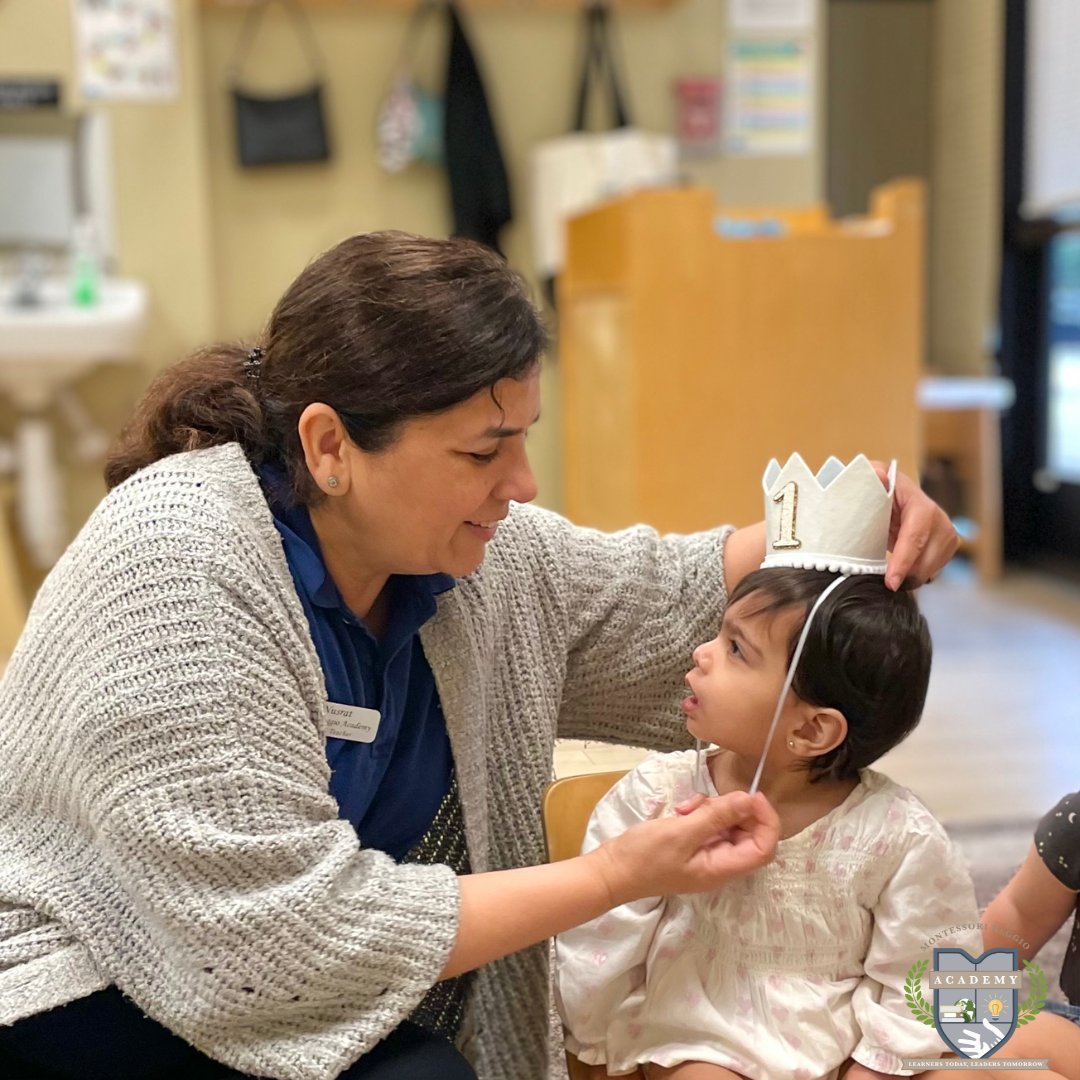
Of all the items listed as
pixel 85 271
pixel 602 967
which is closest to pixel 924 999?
pixel 602 967

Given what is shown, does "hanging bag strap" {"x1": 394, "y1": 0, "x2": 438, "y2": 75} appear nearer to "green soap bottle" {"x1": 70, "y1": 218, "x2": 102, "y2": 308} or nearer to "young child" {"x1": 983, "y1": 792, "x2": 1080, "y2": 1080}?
"green soap bottle" {"x1": 70, "y1": 218, "x2": 102, "y2": 308}

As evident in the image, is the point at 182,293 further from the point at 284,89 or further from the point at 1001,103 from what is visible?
the point at 1001,103

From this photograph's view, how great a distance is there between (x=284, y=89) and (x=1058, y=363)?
2.67 metres

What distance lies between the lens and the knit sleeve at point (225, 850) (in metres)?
0.93

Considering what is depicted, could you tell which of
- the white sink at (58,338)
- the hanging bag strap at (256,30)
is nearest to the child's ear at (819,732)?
the white sink at (58,338)

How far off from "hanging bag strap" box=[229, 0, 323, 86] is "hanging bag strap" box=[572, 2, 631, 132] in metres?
0.78

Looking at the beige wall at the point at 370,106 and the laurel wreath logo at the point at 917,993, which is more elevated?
the beige wall at the point at 370,106

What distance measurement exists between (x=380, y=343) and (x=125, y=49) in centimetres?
303

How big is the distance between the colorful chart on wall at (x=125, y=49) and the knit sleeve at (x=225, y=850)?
3.03m

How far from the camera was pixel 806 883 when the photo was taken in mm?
1062

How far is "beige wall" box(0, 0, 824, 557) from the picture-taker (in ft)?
12.1

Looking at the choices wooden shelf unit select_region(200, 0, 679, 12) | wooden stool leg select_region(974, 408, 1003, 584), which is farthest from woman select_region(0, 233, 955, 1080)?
wooden stool leg select_region(974, 408, 1003, 584)

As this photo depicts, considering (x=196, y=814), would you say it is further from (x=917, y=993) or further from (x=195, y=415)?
(x=917, y=993)

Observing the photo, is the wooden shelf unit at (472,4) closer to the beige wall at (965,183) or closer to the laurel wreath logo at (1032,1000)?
the beige wall at (965,183)
